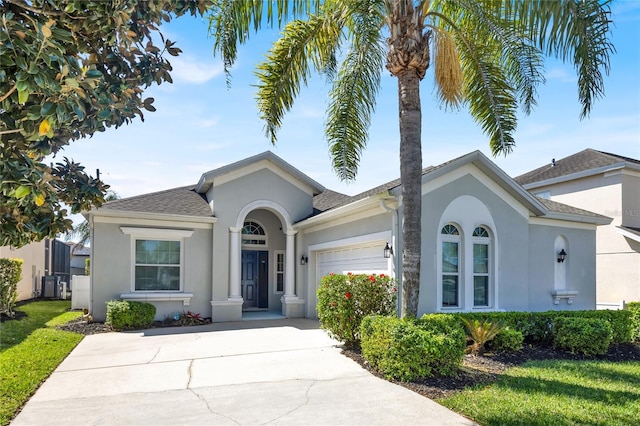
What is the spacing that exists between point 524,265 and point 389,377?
711 centimetres

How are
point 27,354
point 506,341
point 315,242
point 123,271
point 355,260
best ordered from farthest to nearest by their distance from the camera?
point 315,242 < point 123,271 < point 355,260 < point 506,341 < point 27,354

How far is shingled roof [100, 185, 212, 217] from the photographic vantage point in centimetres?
1386

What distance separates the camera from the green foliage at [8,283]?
45.8ft

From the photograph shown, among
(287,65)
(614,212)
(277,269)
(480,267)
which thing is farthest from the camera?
(614,212)

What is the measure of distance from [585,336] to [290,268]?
362 inches

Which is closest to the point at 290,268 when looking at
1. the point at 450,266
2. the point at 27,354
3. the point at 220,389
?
the point at 450,266

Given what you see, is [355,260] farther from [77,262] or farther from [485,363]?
[77,262]

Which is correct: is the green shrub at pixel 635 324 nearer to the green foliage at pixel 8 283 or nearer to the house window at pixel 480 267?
the house window at pixel 480 267

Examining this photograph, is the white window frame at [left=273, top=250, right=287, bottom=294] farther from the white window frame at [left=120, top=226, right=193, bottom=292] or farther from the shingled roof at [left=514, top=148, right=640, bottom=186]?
the shingled roof at [left=514, top=148, right=640, bottom=186]

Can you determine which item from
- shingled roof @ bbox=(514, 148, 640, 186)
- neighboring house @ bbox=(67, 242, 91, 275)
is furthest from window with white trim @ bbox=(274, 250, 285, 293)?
neighboring house @ bbox=(67, 242, 91, 275)

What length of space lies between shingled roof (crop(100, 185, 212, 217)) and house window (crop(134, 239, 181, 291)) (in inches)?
40.3

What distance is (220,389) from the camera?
6.66 metres

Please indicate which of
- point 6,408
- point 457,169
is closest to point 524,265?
point 457,169

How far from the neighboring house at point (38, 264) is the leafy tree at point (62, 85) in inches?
663
